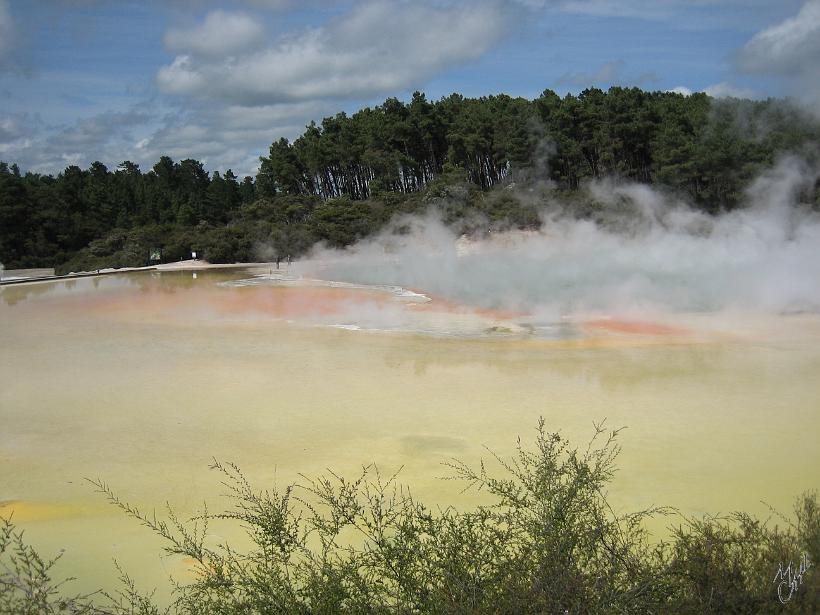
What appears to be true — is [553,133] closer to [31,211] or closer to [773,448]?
[31,211]

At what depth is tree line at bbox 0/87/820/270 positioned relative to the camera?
77.6 feet

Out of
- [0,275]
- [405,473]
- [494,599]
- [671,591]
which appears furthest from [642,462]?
[0,275]

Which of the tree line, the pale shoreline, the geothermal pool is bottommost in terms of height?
the geothermal pool

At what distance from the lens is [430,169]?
126 feet

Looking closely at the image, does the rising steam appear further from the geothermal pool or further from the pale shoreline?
the pale shoreline

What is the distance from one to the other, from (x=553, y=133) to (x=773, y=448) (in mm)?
24897

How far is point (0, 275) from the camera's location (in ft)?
80.4
